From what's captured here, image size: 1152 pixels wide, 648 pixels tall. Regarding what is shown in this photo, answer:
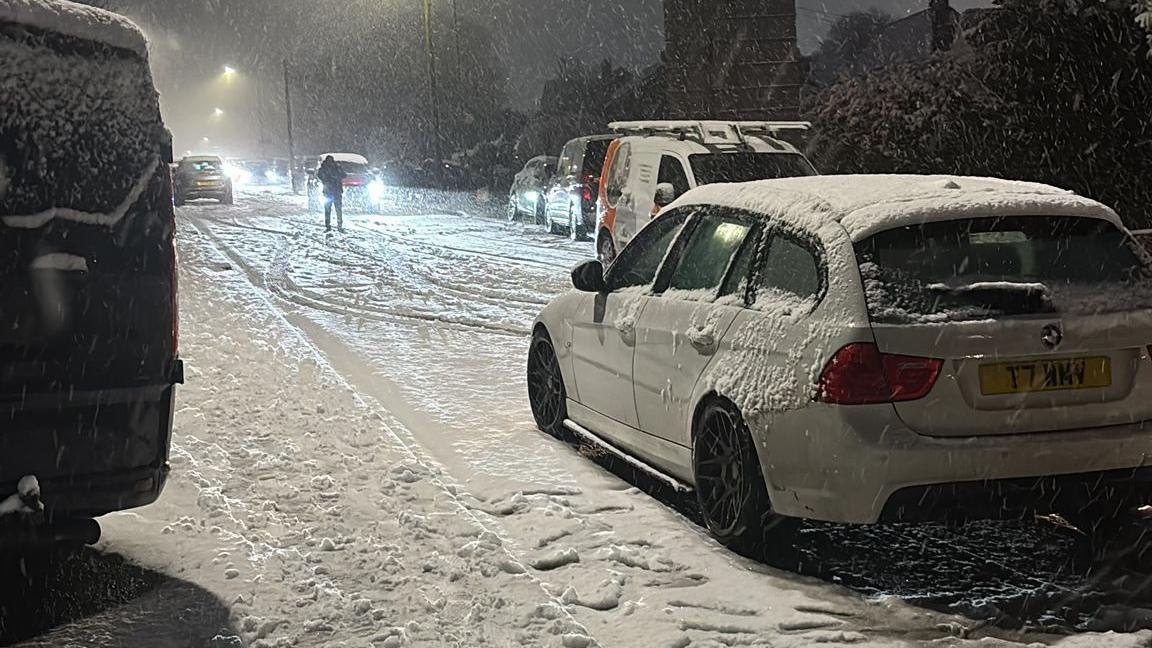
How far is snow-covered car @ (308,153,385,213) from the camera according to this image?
36.2m

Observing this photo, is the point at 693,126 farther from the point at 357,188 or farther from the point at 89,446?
the point at 357,188

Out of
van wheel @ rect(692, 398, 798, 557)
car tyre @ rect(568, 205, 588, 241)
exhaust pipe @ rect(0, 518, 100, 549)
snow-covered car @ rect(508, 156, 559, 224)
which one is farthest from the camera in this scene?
snow-covered car @ rect(508, 156, 559, 224)

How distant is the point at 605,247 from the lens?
15844 mm

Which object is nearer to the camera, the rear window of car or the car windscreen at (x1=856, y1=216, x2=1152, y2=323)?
the car windscreen at (x1=856, y1=216, x2=1152, y2=323)

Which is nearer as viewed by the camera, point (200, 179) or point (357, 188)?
point (357, 188)

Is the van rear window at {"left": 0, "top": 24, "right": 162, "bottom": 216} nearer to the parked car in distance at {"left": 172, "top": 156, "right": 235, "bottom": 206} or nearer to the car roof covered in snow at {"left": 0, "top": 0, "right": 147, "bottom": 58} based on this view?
the car roof covered in snow at {"left": 0, "top": 0, "right": 147, "bottom": 58}

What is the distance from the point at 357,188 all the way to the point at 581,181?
603 inches

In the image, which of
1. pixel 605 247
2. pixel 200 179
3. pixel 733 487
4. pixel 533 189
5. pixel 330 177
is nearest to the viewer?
pixel 733 487

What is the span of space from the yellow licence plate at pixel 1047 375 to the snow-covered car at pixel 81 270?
306 centimetres

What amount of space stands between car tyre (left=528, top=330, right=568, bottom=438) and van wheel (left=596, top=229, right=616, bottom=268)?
7.94 m

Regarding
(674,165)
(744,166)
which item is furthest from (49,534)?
(744,166)

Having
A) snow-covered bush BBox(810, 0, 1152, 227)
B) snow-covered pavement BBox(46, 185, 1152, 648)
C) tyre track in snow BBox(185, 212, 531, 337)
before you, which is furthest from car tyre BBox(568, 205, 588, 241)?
snow-covered pavement BBox(46, 185, 1152, 648)

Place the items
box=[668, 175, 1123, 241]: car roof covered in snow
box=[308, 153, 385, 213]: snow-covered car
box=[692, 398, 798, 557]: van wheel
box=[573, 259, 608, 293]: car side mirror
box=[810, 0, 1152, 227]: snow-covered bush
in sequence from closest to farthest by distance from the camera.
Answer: box=[668, 175, 1123, 241]: car roof covered in snow
box=[692, 398, 798, 557]: van wheel
box=[573, 259, 608, 293]: car side mirror
box=[810, 0, 1152, 227]: snow-covered bush
box=[308, 153, 385, 213]: snow-covered car

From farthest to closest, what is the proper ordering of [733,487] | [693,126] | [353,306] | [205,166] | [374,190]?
1. [205,166]
2. [374,190]
3. [693,126]
4. [353,306]
5. [733,487]
